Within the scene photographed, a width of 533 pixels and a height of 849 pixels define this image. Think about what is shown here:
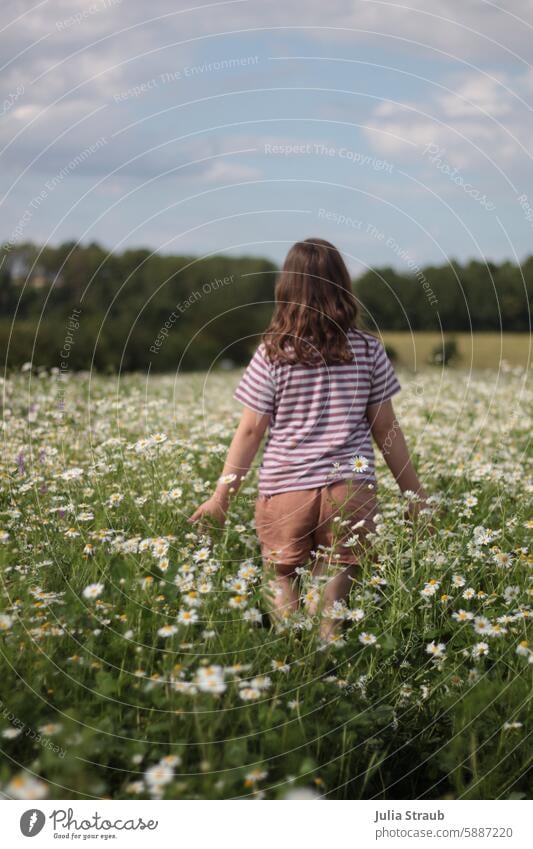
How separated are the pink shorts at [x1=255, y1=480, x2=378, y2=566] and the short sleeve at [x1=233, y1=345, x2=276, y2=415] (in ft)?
1.34

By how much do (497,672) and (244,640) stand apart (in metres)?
0.95

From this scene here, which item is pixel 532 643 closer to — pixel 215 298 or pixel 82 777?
pixel 82 777

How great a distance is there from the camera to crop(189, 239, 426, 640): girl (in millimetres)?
3586

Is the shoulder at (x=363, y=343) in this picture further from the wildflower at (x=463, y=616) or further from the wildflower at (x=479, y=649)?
the wildflower at (x=479, y=649)

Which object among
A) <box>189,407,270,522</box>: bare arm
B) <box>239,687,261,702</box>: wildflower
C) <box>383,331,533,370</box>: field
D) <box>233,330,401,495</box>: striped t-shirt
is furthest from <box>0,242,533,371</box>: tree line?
<box>239,687,261,702</box>: wildflower

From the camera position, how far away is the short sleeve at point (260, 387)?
368cm

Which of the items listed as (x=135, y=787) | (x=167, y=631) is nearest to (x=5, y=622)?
(x=167, y=631)

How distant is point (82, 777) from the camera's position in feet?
7.78

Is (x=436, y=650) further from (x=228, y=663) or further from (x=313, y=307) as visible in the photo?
(x=313, y=307)

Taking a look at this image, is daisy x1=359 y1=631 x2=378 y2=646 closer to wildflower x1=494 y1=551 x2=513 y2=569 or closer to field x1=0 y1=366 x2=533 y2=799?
field x1=0 y1=366 x2=533 y2=799

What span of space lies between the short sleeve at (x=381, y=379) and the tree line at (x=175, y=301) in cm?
199

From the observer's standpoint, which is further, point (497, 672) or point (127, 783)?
point (497, 672)

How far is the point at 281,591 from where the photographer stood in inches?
127
